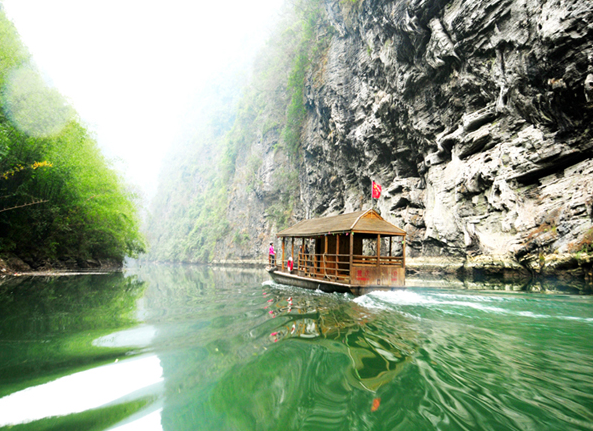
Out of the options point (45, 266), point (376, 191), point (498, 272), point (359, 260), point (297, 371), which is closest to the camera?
point (297, 371)

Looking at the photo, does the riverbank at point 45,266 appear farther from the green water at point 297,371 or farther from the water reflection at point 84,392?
the water reflection at point 84,392

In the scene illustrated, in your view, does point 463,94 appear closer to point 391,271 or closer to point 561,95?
point 561,95

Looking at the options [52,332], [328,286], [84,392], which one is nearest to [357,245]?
[328,286]

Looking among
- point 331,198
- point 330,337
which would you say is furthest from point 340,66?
point 330,337

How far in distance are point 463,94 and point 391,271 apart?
44.5 ft

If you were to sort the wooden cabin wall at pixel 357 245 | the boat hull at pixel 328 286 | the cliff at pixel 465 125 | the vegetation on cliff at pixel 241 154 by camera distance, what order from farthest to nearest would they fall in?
the vegetation on cliff at pixel 241 154 → the wooden cabin wall at pixel 357 245 → the cliff at pixel 465 125 → the boat hull at pixel 328 286

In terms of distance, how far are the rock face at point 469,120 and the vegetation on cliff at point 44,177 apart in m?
21.3

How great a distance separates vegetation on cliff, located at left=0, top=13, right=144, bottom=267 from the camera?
1316 centimetres

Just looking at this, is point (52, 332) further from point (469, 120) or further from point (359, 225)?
point (469, 120)

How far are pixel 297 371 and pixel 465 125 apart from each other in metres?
18.6

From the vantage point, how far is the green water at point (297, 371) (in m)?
2.46

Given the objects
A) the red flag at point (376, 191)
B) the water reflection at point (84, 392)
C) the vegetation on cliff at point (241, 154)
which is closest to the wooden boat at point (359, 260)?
the water reflection at point (84, 392)

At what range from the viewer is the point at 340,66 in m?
28.3

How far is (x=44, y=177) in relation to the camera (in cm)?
1625
